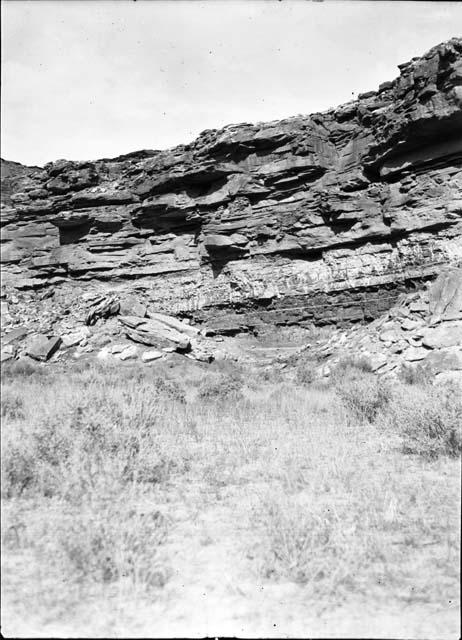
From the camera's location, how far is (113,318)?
2358cm

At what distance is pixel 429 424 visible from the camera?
7711 millimetres

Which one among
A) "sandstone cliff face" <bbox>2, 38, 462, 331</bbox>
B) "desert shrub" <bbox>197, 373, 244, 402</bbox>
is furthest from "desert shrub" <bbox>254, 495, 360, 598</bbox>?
"sandstone cliff face" <bbox>2, 38, 462, 331</bbox>

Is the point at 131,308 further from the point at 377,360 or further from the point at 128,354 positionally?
the point at 377,360

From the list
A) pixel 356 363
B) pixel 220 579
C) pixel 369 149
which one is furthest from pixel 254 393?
pixel 369 149

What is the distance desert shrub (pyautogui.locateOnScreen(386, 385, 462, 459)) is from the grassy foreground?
0.11 ft

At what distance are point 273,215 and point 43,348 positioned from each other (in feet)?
42.7

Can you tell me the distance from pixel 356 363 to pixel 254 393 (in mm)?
4197

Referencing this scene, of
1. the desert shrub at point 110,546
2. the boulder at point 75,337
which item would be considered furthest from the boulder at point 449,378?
the boulder at point 75,337

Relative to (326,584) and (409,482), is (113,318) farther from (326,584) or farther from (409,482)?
(326,584)

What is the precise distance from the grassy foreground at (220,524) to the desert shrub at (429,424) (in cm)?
3

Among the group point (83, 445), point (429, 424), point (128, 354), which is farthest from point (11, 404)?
point (128, 354)

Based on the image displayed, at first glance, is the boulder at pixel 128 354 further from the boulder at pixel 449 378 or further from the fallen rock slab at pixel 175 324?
the boulder at pixel 449 378

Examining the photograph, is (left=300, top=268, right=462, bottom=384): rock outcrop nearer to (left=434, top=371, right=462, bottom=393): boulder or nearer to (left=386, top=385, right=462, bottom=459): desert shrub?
(left=434, top=371, right=462, bottom=393): boulder

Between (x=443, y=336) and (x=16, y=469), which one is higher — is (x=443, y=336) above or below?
above
